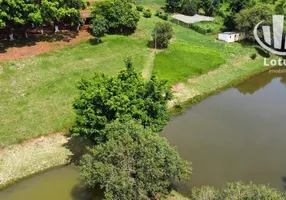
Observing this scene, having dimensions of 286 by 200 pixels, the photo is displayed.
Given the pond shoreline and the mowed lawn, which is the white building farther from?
the pond shoreline

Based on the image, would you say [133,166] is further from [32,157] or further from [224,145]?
[224,145]

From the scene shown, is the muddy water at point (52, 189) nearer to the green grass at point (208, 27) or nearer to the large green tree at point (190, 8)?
the green grass at point (208, 27)

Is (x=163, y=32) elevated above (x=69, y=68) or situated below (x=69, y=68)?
above

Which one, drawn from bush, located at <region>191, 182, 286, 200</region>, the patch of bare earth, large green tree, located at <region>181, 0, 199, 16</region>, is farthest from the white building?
bush, located at <region>191, 182, 286, 200</region>

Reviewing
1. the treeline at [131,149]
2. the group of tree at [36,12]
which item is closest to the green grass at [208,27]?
the group of tree at [36,12]

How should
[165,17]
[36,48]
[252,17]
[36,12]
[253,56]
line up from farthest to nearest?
[165,17] → [252,17] → [253,56] → [36,48] → [36,12]

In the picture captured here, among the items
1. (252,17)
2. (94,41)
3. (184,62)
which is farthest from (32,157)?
(252,17)

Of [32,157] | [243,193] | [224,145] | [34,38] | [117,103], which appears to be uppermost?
[34,38]

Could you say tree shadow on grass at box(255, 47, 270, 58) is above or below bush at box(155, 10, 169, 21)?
below
